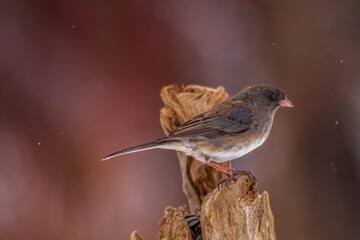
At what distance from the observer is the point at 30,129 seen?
3.22m

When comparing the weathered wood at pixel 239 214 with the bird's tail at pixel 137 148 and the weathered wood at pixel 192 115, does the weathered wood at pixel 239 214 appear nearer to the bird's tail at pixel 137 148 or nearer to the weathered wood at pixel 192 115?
the bird's tail at pixel 137 148

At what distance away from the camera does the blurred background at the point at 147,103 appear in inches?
127

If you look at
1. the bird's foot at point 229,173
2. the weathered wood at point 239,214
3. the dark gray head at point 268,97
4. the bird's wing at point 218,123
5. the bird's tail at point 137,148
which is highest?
the dark gray head at point 268,97

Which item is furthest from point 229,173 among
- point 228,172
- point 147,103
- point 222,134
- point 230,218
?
point 147,103

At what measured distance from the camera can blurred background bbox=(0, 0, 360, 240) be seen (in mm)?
3238

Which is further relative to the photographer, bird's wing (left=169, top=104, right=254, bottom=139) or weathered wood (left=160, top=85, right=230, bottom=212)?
weathered wood (left=160, top=85, right=230, bottom=212)

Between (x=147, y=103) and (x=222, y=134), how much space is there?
4.16ft

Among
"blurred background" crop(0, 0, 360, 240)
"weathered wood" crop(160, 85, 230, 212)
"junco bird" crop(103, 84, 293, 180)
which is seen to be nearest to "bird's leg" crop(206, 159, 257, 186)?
"junco bird" crop(103, 84, 293, 180)

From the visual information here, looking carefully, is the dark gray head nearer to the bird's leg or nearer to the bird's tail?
the bird's leg

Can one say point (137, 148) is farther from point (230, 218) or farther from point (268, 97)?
point (268, 97)

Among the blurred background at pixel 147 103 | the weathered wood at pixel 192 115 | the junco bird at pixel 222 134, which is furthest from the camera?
the blurred background at pixel 147 103

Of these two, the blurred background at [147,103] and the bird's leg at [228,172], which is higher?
the blurred background at [147,103]

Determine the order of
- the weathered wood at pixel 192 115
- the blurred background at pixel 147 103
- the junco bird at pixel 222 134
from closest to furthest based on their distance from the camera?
the junco bird at pixel 222 134
the weathered wood at pixel 192 115
the blurred background at pixel 147 103

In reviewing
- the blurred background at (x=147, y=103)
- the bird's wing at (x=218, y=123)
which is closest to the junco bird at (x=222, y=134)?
the bird's wing at (x=218, y=123)
